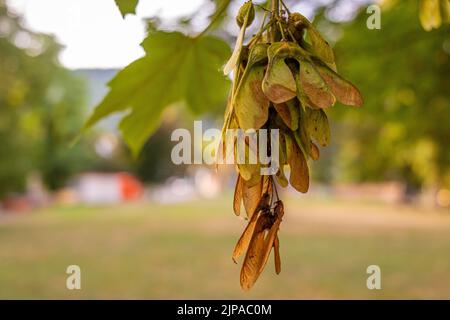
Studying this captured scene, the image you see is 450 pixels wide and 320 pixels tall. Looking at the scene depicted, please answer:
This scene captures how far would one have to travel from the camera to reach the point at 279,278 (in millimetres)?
10625

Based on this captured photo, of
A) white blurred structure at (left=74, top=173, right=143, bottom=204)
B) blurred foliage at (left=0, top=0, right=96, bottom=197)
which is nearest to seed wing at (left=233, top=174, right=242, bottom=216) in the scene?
blurred foliage at (left=0, top=0, right=96, bottom=197)

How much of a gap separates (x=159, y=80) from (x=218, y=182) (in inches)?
829

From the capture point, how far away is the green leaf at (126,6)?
0.91 m

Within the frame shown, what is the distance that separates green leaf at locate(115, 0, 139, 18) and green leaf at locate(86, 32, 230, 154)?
0.90 ft

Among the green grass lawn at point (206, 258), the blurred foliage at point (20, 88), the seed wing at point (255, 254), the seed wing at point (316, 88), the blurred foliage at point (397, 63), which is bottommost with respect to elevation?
the green grass lawn at point (206, 258)

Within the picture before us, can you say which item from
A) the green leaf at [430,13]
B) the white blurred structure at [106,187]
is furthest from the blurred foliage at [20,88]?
the green leaf at [430,13]

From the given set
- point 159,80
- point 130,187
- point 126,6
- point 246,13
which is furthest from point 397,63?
point 130,187

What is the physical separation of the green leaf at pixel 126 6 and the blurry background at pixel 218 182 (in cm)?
31

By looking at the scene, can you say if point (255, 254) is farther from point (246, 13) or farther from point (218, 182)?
→ point (218, 182)

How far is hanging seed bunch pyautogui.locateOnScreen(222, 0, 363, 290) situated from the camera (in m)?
0.58

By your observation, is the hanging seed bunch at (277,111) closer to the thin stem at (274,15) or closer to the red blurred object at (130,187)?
the thin stem at (274,15)

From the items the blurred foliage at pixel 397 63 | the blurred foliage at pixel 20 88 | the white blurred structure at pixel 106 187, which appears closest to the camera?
the blurred foliage at pixel 397 63
